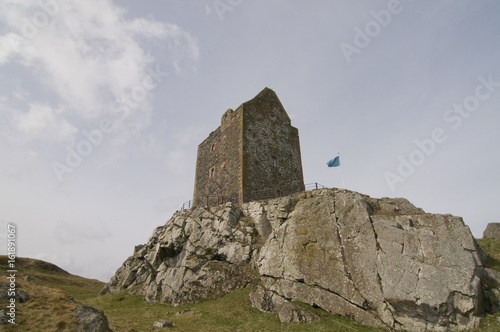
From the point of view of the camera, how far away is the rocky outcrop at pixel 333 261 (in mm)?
Answer: 13625

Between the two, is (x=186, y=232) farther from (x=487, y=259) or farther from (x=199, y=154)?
(x=487, y=259)

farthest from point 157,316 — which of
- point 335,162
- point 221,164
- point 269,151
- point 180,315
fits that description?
point 335,162

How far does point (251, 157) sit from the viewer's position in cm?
2912

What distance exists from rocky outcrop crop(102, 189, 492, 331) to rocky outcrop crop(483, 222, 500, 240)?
433 inches

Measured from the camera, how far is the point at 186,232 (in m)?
25.5

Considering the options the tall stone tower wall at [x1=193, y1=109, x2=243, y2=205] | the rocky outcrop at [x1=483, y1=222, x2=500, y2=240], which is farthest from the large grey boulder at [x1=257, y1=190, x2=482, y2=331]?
the rocky outcrop at [x1=483, y1=222, x2=500, y2=240]

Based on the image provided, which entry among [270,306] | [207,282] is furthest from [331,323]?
[207,282]

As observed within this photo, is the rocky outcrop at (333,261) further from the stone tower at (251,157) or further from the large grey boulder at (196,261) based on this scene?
the stone tower at (251,157)

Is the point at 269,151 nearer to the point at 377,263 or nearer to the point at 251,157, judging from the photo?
the point at 251,157

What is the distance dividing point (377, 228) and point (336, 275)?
159 inches

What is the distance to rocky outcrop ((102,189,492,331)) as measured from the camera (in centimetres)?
1362

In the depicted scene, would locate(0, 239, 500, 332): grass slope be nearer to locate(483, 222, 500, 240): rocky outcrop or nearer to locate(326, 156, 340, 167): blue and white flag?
Result: locate(483, 222, 500, 240): rocky outcrop

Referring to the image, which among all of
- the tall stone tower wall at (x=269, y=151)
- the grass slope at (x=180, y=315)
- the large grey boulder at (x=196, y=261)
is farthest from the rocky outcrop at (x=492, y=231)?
the large grey boulder at (x=196, y=261)

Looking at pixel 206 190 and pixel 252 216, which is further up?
pixel 206 190
